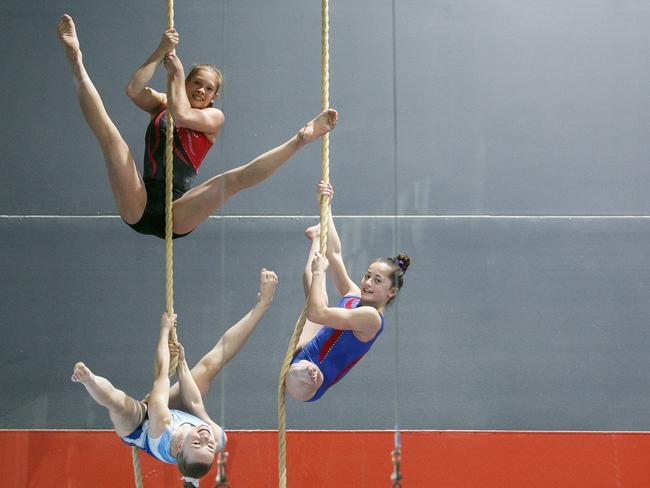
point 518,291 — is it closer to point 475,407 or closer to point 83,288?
point 475,407

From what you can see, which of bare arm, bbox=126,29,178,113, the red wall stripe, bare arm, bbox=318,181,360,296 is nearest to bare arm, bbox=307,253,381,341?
bare arm, bbox=318,181,360,296

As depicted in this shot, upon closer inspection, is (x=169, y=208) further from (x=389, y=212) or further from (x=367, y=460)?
(x=367, y=460)

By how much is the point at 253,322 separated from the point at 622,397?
1369 millimetres

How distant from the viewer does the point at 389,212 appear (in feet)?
10.3

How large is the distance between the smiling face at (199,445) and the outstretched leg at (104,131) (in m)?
0.59

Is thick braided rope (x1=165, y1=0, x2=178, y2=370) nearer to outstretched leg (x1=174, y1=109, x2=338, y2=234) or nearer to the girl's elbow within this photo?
outstretched leg (x1=174, y1=109, x2=338, y2=234)

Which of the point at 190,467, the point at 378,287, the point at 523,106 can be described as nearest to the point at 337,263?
the point at 378,287

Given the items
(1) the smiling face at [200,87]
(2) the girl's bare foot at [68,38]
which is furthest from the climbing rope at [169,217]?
(2) the girl's bare foot at [68,38]

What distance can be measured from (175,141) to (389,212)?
98 cm

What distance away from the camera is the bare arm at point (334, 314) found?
2242 millimetres

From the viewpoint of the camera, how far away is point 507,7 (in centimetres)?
313

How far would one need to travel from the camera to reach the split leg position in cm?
226

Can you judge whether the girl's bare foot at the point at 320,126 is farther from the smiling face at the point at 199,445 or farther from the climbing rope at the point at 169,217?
the smiling face at the point at 199,445

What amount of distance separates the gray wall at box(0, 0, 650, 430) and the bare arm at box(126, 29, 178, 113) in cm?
61
